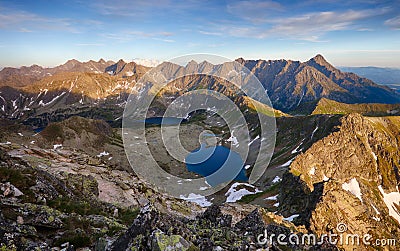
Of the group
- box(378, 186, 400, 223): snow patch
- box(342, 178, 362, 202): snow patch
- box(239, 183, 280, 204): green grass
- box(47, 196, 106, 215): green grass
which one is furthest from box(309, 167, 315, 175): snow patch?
box(47, 196, 106, 215): green grass

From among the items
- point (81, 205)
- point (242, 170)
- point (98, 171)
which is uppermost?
point (81, 205)

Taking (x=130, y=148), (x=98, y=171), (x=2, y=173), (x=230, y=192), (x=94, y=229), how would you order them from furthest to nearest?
(x=130, y=148) < (x=230, y=192) < (x=98, y=171) < (x=2, y=173) < (x=94, y=229)

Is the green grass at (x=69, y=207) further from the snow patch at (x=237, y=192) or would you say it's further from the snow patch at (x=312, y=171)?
the snow patch at (x=312, y=171)

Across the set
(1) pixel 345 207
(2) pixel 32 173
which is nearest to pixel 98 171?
(2) pixel 32 173

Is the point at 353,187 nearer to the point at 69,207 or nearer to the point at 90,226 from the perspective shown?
the point at 69,207

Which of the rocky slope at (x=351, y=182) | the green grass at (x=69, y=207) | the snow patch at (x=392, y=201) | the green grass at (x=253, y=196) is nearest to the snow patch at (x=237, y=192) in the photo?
the green grass at (x=253, y=196)

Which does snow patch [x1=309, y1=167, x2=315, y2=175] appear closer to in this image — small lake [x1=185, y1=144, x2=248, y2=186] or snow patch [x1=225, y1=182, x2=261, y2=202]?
snow patch [x1=225, y1=182, x2=261, y2=202]

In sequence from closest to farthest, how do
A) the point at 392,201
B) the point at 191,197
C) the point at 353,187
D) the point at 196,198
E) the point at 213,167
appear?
the point at 196,198 < the point at 191,197 < the point at 353,187 < the point at 392,201 < the point at 213,167

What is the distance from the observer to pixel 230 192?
120 metres

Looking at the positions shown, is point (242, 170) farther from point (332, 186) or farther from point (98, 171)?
point (98, 171)

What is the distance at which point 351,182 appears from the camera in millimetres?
120688

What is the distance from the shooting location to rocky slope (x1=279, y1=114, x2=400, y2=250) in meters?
61.4

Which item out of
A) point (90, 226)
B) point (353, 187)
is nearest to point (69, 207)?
point (90, 226)

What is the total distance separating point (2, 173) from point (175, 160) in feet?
531
